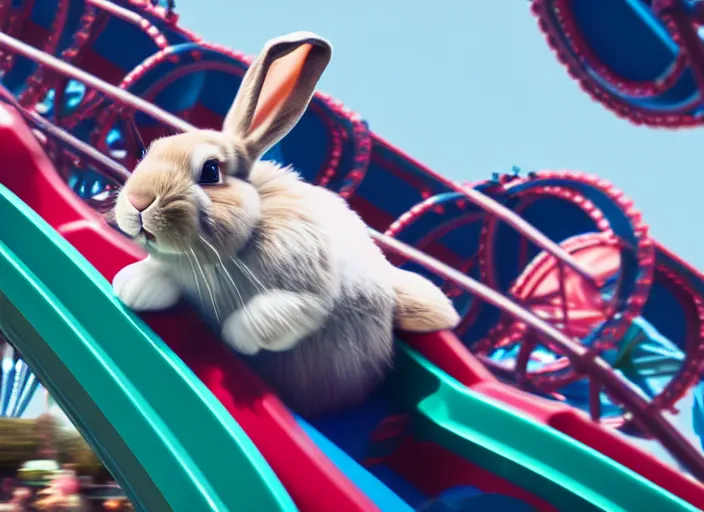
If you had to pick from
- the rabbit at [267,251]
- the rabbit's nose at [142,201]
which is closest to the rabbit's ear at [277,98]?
the rabbit at [267,251]

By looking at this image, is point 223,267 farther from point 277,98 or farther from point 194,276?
point 277,98

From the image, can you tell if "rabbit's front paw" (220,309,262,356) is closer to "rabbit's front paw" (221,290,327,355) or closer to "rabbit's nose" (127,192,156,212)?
"rabbit's front paw" (221,290,327,355)

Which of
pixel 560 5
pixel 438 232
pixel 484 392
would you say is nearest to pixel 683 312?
pixel 438 232

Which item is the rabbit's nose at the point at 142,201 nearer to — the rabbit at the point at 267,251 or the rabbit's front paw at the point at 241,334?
the rabbit at the point at 267,251

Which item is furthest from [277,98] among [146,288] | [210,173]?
[146,288]

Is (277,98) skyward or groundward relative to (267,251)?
skyward

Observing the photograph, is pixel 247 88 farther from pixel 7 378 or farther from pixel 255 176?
pixel 7 378

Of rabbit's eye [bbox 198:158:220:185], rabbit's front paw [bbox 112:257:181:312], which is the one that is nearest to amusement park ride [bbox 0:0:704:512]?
rabbit's front paw [bbox 112:257:181:312]
